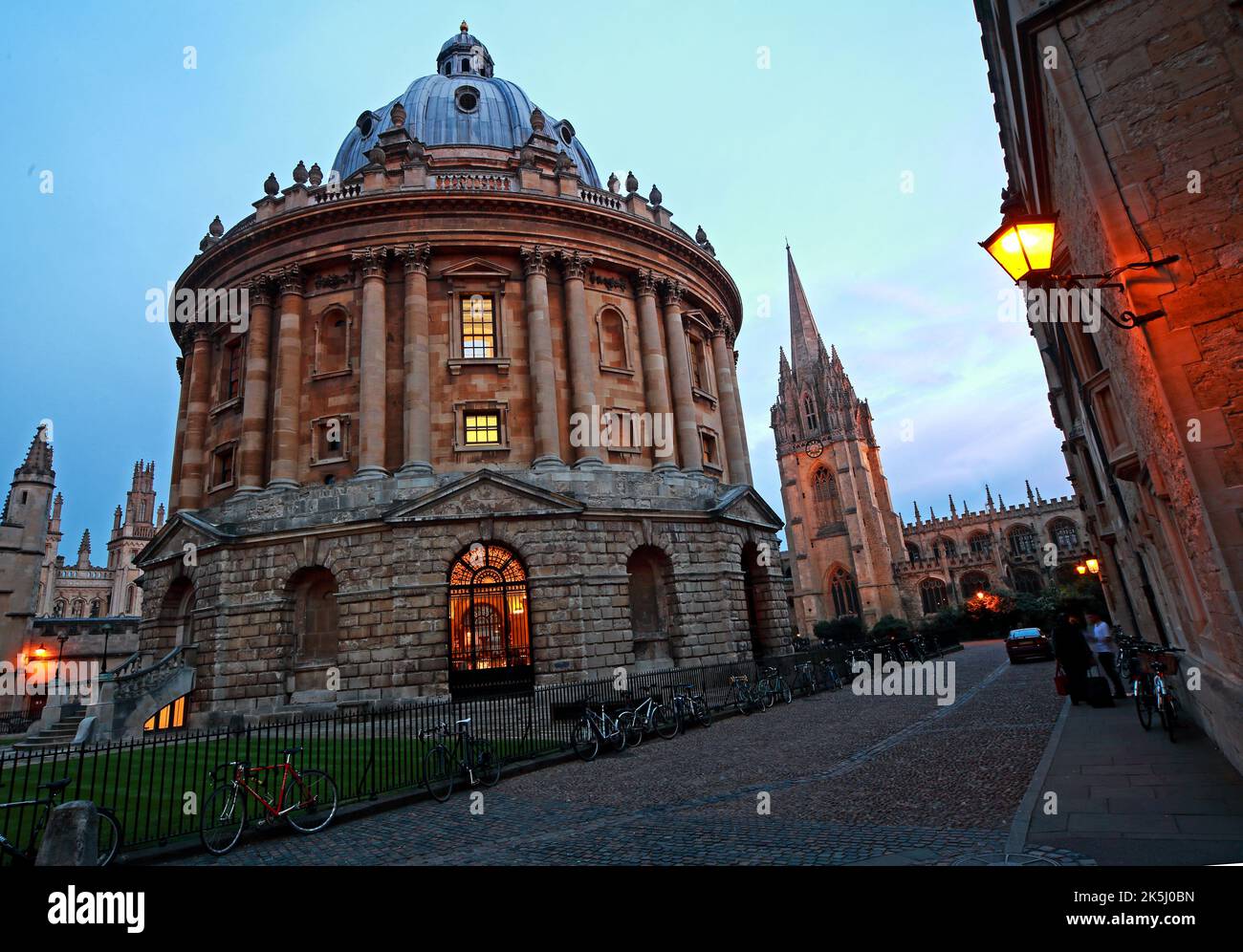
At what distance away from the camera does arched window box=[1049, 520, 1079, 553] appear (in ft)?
A: 227

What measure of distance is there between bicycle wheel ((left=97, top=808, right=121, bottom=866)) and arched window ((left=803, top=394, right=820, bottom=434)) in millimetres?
78324

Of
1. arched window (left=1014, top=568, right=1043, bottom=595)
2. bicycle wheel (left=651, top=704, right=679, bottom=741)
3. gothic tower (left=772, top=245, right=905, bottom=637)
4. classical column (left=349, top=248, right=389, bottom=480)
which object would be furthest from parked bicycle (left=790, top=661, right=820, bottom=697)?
arched window (left=1014, top=568, right=1043, bottom=595)

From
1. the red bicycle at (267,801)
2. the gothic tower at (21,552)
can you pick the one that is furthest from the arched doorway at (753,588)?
the gothic tower at (21,552)

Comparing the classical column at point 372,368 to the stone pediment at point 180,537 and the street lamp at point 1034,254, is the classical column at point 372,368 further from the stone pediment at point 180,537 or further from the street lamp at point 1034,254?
the street lamp at point 1034,254

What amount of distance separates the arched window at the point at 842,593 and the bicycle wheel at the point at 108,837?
71.5m

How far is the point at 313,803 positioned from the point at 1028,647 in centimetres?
2748

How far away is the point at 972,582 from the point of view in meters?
70.9

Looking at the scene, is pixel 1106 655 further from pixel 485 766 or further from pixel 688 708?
pixel 485 766

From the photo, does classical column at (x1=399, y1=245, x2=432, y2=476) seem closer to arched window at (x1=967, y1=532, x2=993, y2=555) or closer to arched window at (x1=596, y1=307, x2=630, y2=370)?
arched window at (x1=596, y1=307, x2=630, y2=370)

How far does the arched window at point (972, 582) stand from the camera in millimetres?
70125

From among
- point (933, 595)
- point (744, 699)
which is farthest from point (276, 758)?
point (933, 595)

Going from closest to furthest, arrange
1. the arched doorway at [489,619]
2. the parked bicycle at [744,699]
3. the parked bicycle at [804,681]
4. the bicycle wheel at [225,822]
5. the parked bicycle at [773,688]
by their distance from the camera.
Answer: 1. the bicycle wheel at [225,822]
2. the parked bicycle at [744,699]
3. the parked bicycle at [773,688]
4. the arched doorway at [489,619]
5. the parked bicycle at [804,681]
